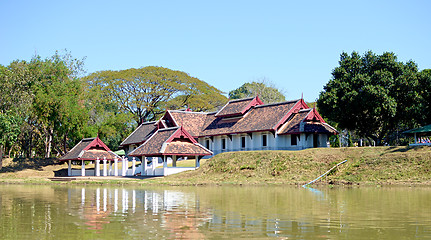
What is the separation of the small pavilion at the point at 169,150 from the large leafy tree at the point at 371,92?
43.7 feet

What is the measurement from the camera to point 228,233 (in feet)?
44.5

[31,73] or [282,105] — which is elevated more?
[31,73]

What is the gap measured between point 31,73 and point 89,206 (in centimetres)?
3958

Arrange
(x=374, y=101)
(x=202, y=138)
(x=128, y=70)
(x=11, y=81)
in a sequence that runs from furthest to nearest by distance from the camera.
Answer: (x=128, y=70), (x=202, y=138), (x=11, y=81), (x=374, y=101)

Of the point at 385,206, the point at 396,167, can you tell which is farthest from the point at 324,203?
the point at 396,167

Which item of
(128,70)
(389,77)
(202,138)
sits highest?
(128,70)

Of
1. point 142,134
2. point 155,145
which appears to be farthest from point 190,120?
point 155,145

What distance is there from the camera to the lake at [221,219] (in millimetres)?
13406

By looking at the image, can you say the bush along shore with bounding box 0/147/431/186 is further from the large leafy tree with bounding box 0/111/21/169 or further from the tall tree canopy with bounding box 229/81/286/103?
the tall tree canopy with bounding box 229/81/286/103

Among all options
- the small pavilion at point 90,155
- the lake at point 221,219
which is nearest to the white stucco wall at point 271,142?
the small pavilion at point 90,155

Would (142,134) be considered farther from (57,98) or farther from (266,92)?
(266,92)

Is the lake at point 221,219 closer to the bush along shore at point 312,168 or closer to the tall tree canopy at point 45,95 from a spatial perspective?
the bush along shore at point 312,168

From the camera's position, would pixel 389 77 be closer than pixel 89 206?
No

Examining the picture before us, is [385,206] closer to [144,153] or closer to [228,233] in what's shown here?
[228,233]
